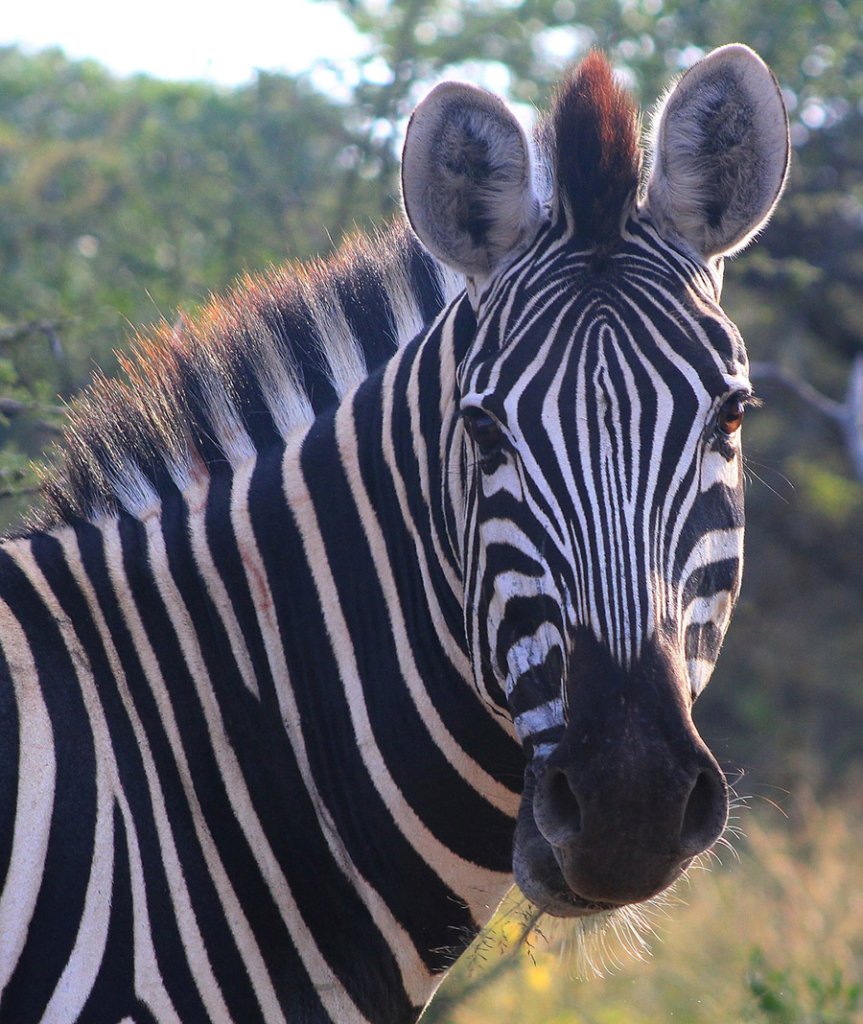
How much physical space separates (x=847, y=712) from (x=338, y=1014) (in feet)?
53.7

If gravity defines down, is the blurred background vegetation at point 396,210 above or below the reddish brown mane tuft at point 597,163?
below

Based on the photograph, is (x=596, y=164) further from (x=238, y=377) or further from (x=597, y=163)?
(x=238, y=377)

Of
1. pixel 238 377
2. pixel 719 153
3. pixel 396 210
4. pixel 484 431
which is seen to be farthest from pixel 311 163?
pixel 484 431

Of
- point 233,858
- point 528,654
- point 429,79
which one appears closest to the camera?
point 528,654

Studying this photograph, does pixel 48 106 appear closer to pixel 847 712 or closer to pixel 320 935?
pixel 320 935

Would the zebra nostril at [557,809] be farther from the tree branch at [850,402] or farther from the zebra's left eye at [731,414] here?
the tree branch at [850,402]

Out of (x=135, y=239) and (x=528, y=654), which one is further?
(x=135, y=239)

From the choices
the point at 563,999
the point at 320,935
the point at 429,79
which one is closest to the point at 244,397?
the point at 320,935

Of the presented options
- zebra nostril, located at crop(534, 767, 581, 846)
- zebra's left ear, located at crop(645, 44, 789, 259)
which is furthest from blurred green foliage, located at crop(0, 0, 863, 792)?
zebra nostril, located at crop(534, 767, 581, 846)

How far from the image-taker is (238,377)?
10.8 feet

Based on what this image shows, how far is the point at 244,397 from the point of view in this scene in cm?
328

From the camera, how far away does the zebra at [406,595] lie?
8.38 feet

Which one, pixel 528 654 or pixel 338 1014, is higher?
pixel 528 654

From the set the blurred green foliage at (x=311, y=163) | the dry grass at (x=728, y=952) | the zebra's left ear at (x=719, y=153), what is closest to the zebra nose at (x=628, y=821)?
the zebra's left ear at (x=719, y=153)
